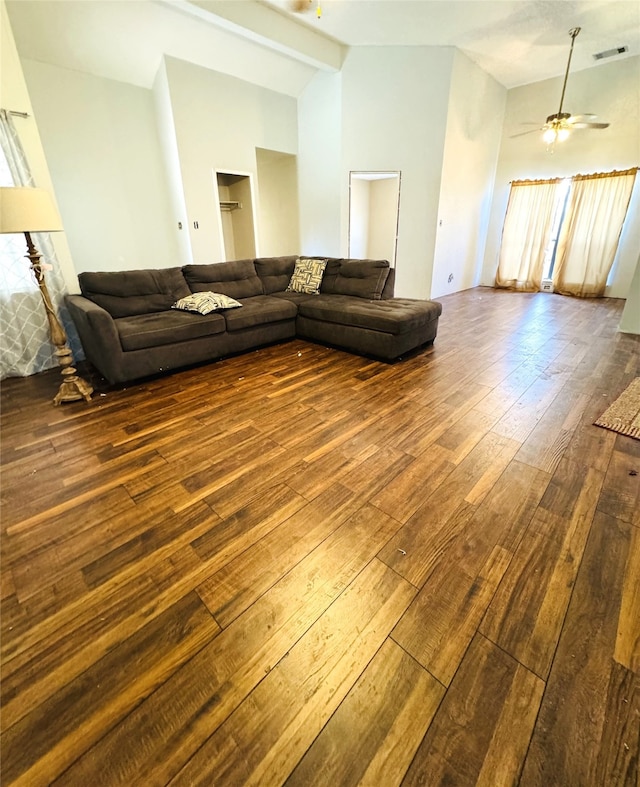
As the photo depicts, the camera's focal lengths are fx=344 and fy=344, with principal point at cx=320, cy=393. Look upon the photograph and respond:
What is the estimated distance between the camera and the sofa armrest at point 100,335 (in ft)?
8.27

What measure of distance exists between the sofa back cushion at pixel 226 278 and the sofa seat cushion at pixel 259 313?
0.55ft

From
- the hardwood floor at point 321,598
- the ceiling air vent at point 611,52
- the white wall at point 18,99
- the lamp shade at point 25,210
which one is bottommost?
the hardwood floor at point 321,598

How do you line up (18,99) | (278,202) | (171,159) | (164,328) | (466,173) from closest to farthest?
1. (18,99)
2. (164,328)
3. (171,159)
4. (466,173)
5. (278,202)

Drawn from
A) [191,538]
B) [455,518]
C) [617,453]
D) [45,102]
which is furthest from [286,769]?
[45,102]

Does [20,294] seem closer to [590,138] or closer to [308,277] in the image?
[308,277]

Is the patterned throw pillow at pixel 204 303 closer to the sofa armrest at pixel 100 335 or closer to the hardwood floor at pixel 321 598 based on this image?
the sofa armrest at pixel 100 335

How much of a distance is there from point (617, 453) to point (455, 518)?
44.5 inches

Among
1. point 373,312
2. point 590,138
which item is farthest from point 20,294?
point 590,138

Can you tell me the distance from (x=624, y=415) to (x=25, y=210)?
3.97 metres

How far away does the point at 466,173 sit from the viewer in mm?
5531

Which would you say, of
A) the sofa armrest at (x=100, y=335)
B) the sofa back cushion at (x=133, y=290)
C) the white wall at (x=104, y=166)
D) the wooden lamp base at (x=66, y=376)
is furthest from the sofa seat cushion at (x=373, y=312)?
the white wall at (x=104, y=166)

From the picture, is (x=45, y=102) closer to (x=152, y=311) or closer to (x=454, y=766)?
(x=152, y=311)

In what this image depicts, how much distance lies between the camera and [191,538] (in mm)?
1386

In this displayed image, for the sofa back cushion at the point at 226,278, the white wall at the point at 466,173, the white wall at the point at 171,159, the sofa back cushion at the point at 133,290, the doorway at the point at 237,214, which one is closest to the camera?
the sofa back cushion at the point at 133,290
